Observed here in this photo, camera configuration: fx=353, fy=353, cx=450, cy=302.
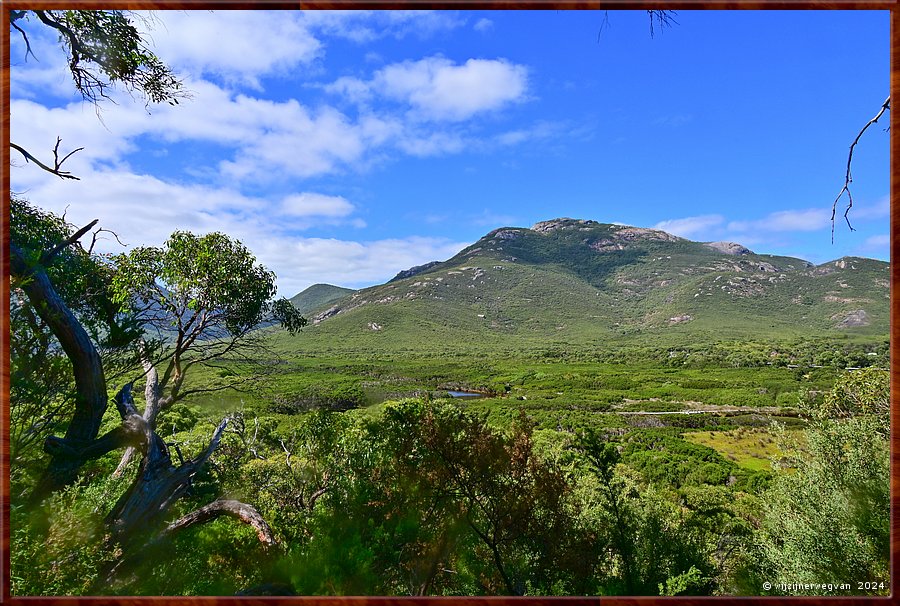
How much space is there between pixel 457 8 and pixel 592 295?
105 meters

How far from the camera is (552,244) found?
121m

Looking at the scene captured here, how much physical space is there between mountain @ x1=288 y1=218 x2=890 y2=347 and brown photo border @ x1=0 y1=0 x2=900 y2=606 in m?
43.8

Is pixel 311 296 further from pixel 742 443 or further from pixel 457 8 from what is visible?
pixel 742 443

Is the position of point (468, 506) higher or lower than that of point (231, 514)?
lower

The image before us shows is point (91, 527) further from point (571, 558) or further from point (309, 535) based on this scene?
point (571, 558)

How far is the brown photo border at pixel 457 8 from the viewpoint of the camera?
2.04 metres

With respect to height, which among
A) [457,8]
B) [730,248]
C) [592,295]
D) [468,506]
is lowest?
[468,506]

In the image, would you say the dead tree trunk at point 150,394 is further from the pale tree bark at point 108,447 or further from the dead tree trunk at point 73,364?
the dead tree trunk at point 73,364

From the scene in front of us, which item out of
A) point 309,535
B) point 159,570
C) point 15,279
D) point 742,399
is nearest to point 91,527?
point 159,570

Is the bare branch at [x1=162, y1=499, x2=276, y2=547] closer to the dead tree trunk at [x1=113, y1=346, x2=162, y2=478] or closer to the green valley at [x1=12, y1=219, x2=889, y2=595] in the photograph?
Result: the green valley at [x1=12, y1=219, x2=889, y2=595]

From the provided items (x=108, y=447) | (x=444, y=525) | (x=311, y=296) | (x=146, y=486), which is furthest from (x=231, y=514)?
(x=311, y=296)

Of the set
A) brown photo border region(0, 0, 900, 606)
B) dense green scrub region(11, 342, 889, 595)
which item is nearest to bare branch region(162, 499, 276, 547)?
dense green scrub region(11, 342, 889, 595)

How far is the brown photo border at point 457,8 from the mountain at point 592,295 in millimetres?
43811

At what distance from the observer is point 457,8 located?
7.14 ft
